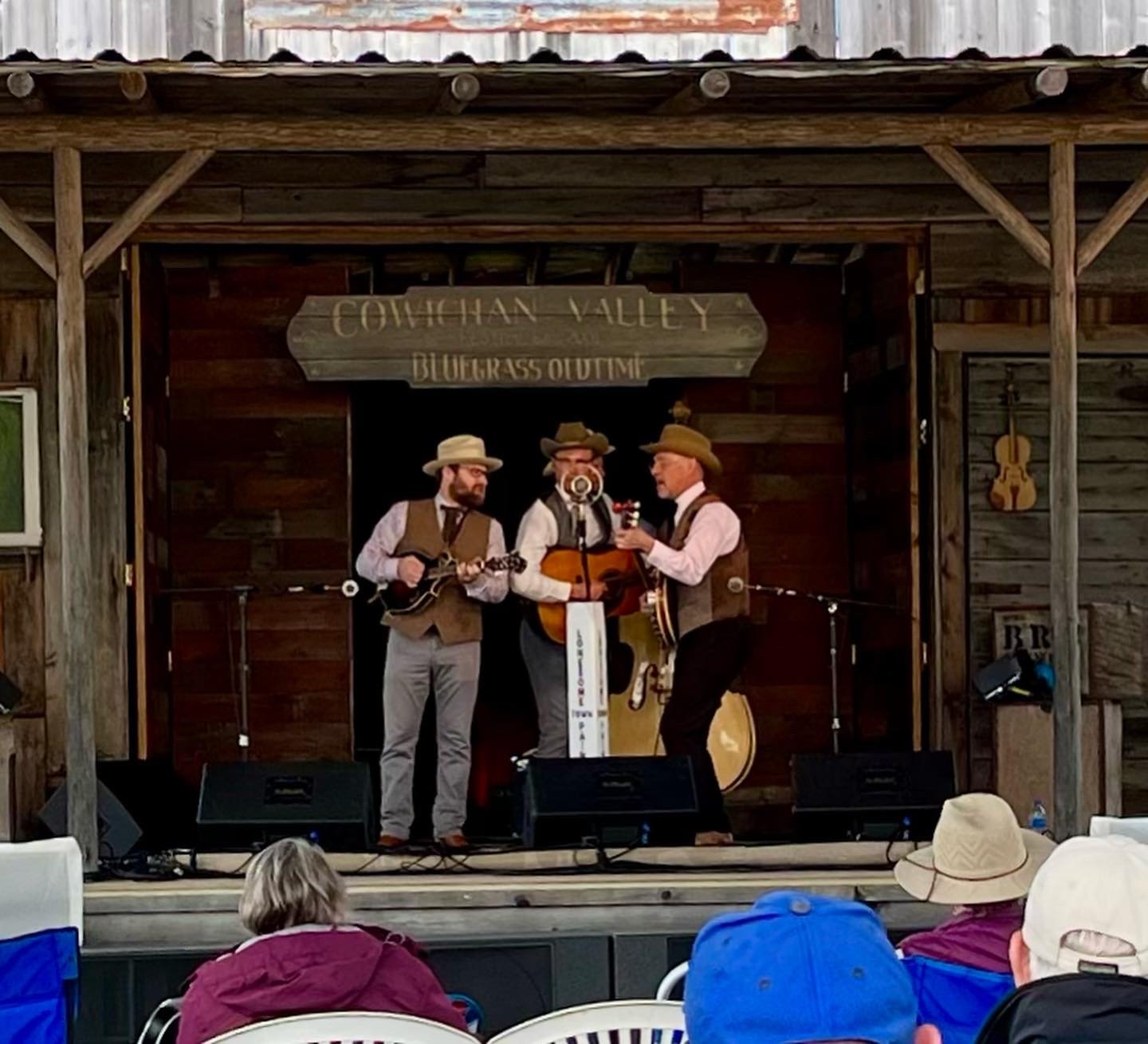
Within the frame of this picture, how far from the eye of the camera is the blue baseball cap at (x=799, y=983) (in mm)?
2404

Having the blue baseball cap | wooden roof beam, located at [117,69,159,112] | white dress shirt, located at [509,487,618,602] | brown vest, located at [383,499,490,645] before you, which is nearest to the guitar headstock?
white dress shirt, located at [509,487,618,602]

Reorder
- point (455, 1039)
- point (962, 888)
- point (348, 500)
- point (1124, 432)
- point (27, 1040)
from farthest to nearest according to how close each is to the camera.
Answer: point (348, 500)
point (1124, 432)
point (27, 1040)
point (962, 888)
point (455, 1039)

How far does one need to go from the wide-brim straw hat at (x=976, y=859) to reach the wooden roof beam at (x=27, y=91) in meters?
3.45

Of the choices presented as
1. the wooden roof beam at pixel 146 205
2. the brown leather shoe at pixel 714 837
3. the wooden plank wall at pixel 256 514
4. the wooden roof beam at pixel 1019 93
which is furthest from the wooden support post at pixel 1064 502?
the wooden plank wall at pixel 256 514

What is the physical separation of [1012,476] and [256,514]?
3287 mm

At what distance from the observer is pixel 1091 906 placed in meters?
2.95

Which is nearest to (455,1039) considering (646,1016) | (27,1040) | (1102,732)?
(646,1016)

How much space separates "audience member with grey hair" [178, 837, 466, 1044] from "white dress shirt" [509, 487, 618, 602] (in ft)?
13.6

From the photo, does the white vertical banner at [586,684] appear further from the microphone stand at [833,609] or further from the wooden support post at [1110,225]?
the wooden support post at [1110,225]

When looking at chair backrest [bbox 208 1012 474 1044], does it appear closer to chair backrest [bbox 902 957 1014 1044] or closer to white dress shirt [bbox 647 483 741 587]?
chair backrest [bbox 902 957 1014 1044]

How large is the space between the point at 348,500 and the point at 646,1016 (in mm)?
6233

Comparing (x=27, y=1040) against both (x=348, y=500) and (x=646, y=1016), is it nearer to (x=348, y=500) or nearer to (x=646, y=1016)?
(x=646, y=1016)

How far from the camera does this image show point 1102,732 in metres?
8.77

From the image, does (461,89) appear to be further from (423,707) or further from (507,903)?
(423,707)
